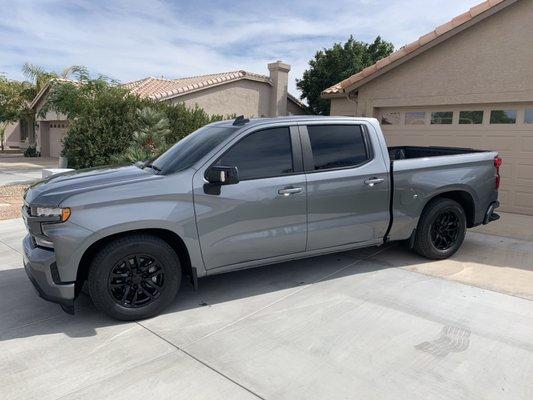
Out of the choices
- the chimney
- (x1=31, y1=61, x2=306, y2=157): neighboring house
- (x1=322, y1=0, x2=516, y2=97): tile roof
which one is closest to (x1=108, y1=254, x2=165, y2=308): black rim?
(x1=322, y1=0, x2=516, y2=97): tile roof

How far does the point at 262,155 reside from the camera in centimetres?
455

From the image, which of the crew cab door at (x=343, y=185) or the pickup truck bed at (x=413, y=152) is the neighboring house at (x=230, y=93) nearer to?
the pickup truck bed at (x=413, y=152)

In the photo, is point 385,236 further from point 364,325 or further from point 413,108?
point 413,108

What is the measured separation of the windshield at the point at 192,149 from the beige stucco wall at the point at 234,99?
16736 millimetres

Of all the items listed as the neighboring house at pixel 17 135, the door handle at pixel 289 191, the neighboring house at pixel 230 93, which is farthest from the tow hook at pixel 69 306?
the neighboring house at pixel 17 135

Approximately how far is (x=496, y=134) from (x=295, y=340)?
7.83 m

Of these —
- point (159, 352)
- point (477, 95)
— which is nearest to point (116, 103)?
point (477, 95)

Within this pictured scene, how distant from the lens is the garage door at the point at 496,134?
9133mm

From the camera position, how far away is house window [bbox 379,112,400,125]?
11.2m

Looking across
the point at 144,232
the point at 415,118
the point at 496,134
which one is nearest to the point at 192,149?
the point at 144,232

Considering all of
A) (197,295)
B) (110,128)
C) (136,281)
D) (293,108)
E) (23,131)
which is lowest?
(197,295)

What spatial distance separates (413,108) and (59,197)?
9.10m

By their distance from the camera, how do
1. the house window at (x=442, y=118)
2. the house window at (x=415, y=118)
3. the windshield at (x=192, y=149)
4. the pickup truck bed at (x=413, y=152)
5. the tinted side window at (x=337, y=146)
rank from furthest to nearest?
the house window at (x=415, y=118) → the house window at (x=442, y=118) → the pickup truck bed at (x=413, y=152) → the tinted side window at (x=337, y=146) → the windshield at (x=192, y=149)

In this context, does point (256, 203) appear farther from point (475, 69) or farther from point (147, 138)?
point (147, 138)
